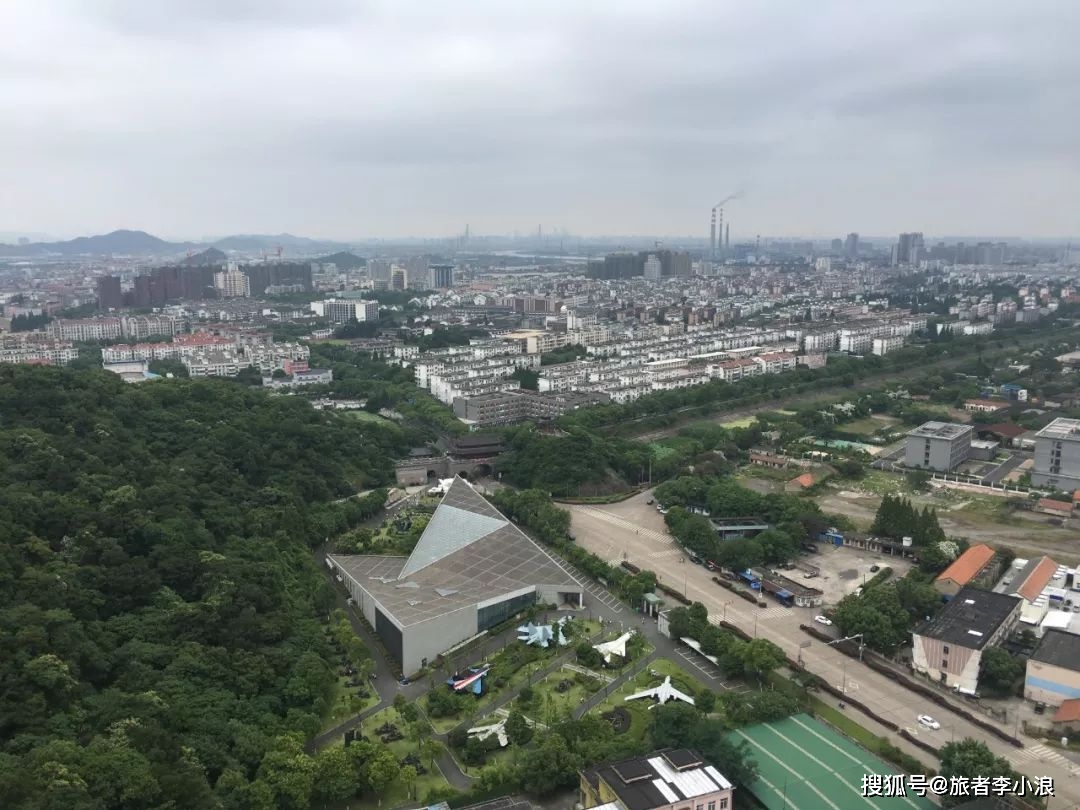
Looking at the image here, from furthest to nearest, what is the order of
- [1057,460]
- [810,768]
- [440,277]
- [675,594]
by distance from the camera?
[440,277] → [1057,460] → [675,594] → [810,768]

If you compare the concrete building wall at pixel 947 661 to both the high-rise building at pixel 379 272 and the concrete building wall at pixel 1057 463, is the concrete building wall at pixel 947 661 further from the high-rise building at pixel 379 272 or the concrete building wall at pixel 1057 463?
the high-rise building at pixel 379 272

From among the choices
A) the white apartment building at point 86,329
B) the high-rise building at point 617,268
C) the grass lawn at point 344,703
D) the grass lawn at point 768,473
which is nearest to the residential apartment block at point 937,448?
the grass lawn at point 768,473

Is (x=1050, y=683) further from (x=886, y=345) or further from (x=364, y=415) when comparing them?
(x=886, y=345)

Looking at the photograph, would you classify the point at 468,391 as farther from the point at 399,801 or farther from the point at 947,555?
the point at 399,801

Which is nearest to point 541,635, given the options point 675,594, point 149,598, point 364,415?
point 675,594

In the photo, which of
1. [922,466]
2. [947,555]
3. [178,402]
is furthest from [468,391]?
[947,555]

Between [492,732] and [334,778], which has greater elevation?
[334,778]

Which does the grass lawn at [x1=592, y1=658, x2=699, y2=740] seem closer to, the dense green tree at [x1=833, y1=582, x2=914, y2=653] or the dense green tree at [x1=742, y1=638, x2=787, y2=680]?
the dense green tree at [x1=742, y1=638, x2=787, y2=680]
